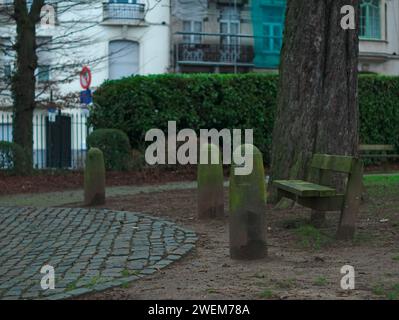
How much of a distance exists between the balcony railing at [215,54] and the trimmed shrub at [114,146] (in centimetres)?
1894

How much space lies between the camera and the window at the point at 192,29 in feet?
118

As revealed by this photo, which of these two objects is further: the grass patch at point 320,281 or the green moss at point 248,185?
the green moss at point 248,185

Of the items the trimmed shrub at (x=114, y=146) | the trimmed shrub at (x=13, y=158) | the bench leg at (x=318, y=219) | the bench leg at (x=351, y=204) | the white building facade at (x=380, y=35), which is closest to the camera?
the bench leg at (x=351, y=204)

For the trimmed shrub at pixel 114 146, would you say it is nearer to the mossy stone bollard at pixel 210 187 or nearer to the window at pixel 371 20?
the mossy stone bollard at pixel 210 187

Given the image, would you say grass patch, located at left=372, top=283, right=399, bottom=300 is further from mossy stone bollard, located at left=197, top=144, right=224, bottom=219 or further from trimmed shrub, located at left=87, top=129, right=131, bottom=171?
trimmed shrub, located at left=87, top=129, right=131, bottom=171

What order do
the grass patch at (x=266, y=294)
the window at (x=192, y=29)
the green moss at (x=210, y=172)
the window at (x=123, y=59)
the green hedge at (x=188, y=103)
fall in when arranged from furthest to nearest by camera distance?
the window at (x=192, y=29) < the window at (x=123, y=59) < the green hedge at (x=188, y=103) < the green moss at (x=210, y=172) < the grass patch at (x=266, y=294)

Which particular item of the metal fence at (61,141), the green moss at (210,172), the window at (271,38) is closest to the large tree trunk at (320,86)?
the green moss at (210,172)

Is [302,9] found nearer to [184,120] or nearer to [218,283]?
[218,283]

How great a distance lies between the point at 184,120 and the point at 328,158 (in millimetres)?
11067

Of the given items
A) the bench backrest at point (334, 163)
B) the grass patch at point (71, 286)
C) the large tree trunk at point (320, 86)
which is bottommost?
the grass patch at point (71, 286)

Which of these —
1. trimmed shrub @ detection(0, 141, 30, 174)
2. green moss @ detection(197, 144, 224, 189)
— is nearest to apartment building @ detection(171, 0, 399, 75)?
trimmed shrub @ detection(0, 141, 30, 174)

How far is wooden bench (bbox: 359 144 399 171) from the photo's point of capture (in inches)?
759

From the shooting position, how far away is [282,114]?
391 inches
